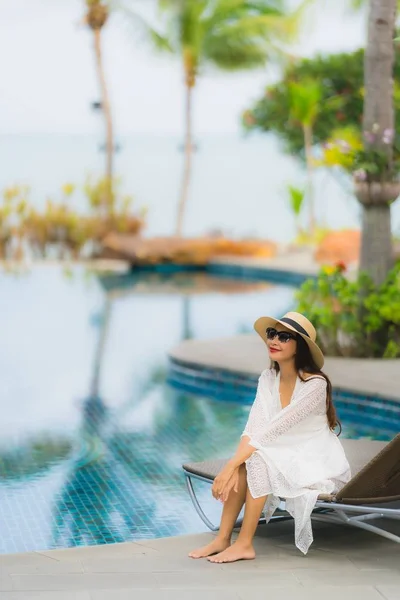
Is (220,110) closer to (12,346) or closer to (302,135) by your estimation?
(302,135)

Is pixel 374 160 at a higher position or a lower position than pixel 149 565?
higher

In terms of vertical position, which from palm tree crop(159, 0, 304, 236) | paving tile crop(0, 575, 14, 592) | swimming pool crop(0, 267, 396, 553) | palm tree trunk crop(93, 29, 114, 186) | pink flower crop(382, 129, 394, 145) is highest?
palm tree crop(159, 0, 304, 236)

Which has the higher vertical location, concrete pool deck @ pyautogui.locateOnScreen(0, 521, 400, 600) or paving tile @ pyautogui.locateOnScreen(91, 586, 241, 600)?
paving tile @ pyautogui.locateOnScreen(91, 586, 241, 600)

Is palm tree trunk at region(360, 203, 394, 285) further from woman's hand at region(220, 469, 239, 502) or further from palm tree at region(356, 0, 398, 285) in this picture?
woman's hand at region(220, 469, 239, 502)

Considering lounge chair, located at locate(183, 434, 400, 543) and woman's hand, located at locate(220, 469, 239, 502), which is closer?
lounge chair, located at locate(183, 434, 400, 543)

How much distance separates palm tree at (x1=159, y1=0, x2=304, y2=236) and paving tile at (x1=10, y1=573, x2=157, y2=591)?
1873 centimetres

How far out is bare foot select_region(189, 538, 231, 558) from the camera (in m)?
4.16

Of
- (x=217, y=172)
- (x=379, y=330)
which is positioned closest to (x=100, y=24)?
(x=379, y=330)

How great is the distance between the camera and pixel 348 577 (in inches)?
154

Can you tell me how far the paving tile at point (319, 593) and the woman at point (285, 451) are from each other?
15.7 inches

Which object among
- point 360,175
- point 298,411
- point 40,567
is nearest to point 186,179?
point 360,175

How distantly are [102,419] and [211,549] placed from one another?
3.40 m

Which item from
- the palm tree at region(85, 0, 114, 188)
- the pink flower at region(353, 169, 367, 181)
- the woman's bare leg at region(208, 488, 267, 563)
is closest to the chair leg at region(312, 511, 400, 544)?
the woman's bare leg at region(208, 488, 267, 563)

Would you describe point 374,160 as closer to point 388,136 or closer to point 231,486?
point 388,136
